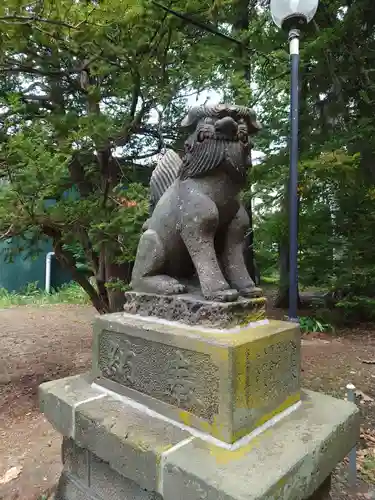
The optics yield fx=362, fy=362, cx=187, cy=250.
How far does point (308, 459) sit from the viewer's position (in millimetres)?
1466

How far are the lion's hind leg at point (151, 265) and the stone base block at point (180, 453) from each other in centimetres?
62

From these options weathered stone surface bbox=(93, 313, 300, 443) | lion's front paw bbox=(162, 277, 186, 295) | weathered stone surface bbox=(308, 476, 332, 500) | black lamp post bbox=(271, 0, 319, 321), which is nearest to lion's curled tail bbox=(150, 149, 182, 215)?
lion's front paw bbox=(162, 277, 186, 295)

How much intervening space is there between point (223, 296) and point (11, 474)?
7.25 feet

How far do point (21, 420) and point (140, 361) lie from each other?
224cm

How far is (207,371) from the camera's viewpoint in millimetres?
1583

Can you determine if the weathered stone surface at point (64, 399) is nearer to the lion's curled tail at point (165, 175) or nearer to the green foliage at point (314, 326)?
the lion's curled tail at point (165, 175)

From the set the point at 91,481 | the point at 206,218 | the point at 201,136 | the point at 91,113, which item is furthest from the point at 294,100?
the point at 91,481

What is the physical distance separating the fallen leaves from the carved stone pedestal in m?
0.65

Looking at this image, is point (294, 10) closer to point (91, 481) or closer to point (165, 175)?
point (165, 175)

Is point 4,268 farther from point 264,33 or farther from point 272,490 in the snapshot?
point 272,490

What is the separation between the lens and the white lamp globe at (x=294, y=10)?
2.66 m

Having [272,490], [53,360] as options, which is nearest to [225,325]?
[272,490]

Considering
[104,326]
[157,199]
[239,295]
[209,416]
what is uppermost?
[157,199]

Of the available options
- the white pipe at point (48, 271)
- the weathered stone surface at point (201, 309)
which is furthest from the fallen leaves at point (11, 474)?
the white pipe at point (48, 271)
